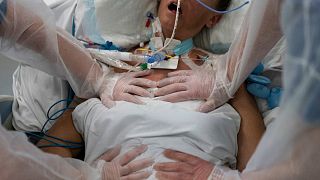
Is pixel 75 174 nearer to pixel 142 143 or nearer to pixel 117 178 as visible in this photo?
pixel 117 178

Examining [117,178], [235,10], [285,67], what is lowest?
[117,178]

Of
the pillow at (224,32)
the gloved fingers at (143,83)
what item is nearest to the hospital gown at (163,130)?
the gloved fingers at (143,83)

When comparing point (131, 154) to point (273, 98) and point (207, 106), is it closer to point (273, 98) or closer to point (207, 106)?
point (207, 106)

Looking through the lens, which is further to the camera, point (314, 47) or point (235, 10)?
point (235, 10)

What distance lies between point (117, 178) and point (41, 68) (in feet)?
1.65

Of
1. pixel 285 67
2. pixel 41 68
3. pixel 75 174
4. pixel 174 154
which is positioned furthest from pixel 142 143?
pixel 285 67

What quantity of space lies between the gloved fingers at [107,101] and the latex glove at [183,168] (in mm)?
283

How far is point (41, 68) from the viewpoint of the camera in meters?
1.39

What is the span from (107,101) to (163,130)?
0.84 ft

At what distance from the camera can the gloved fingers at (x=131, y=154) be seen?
4.07ft

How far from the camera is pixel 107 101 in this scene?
4.62 ft

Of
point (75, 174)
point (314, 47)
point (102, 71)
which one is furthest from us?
point (102, 71)

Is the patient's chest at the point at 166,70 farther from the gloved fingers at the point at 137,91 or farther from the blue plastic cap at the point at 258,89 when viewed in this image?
the blue plastic cap at the point at 258,89

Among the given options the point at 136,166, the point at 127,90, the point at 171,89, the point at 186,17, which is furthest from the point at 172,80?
the point at 136,166
